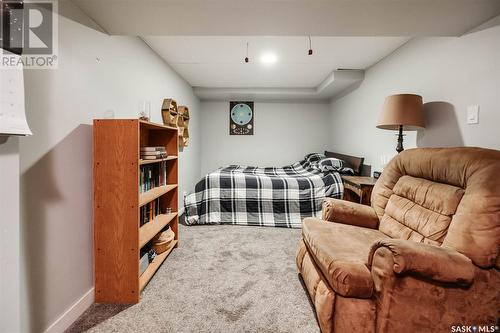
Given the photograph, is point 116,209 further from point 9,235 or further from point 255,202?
point 255,202

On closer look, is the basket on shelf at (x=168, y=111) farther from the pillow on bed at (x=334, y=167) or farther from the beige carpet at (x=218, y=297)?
the pillow on bed at (x=334, y=167)

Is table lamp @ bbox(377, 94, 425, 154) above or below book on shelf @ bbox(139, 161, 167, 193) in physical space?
above

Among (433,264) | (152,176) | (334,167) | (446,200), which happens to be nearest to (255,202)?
(334,167)

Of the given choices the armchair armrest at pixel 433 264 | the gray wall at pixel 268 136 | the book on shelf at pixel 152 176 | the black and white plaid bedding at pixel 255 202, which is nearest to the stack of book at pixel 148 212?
the book on shelf at pixel 152 176

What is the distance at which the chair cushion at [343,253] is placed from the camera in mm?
1200

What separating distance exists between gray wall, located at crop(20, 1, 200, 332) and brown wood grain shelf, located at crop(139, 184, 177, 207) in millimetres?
347

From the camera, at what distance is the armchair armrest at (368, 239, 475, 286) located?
108cm

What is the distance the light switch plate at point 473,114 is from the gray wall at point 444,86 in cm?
3

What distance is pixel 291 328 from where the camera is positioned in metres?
1.43

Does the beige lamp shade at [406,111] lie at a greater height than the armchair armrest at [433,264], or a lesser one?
greater

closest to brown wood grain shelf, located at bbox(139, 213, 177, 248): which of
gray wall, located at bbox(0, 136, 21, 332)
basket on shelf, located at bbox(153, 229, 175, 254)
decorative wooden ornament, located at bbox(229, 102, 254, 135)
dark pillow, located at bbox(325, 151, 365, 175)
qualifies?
basket on shelf, located at bbox(153, 229, 175, 254)

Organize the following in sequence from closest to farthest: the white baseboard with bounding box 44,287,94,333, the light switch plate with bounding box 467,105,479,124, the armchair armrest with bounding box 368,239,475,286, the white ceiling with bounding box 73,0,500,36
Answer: the armchair armrest with bounding box 368,239,475,286 → the white baseboard with bounding box 44,287,94,333 → the white ceiling with bounding box 73,0,500,36 → the light switch plate with bounding box 467,105,479,124

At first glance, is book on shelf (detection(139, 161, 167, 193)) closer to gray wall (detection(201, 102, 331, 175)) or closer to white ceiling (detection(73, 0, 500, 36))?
white ceiling (detection(73, 0, 500, 36))

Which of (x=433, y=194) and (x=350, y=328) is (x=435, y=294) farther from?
(x=433, y=194)
